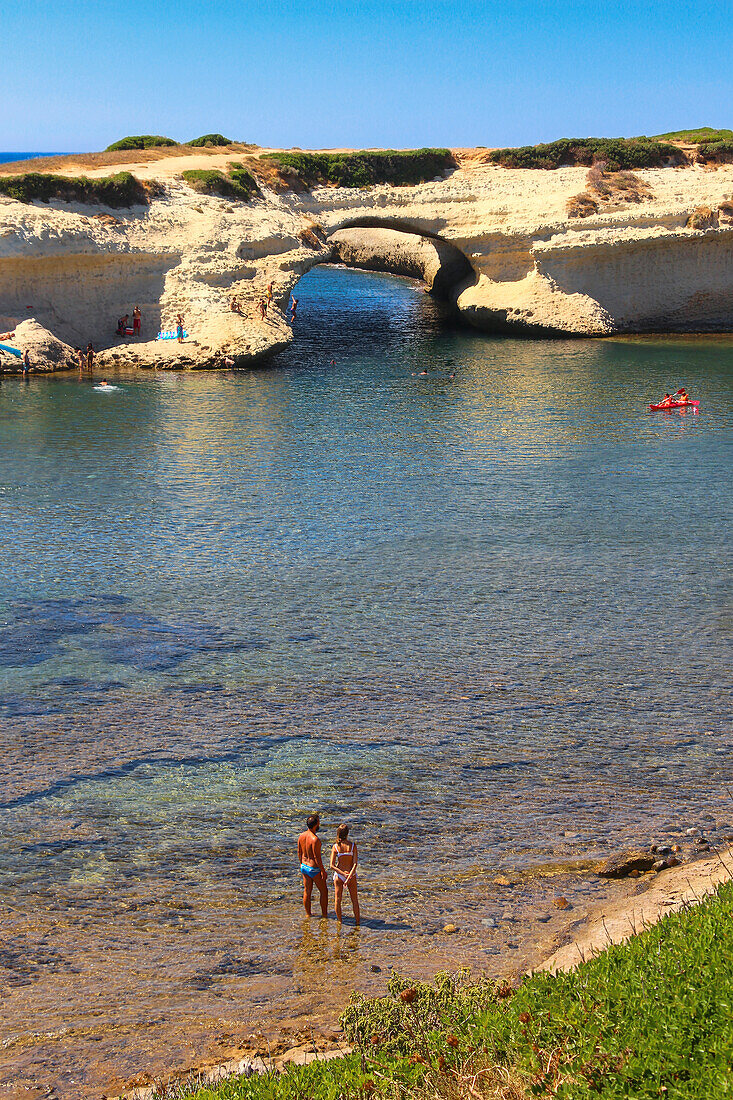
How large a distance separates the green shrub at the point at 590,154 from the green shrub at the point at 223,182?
61.6ft

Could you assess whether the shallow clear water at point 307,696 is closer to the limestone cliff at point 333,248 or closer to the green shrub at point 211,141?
the limestone cliff at point 333,248

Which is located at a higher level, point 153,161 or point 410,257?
point 153,161

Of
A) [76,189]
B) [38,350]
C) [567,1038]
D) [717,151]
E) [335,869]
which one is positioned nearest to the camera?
[567,1038]

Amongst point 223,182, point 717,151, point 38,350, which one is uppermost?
point 717,151

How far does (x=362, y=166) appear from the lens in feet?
209

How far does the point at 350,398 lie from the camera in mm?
46656

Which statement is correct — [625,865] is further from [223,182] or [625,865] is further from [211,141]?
[211,141]

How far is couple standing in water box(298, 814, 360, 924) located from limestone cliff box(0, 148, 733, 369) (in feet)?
141

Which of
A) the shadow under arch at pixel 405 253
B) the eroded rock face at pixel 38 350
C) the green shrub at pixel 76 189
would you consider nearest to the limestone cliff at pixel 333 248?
the eroded rock face at pixel 38 350

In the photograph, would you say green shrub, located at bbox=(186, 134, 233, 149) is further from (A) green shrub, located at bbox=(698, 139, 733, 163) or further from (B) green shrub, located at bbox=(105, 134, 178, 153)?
(A) green shrub, located at bbox=(698, 139, 733, 163)

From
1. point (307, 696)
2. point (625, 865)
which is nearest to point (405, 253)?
point (307, 696)

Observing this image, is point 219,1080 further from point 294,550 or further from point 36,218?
point 36,218

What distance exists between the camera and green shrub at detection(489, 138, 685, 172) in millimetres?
Result: 66812

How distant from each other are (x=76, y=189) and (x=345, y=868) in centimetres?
4946
